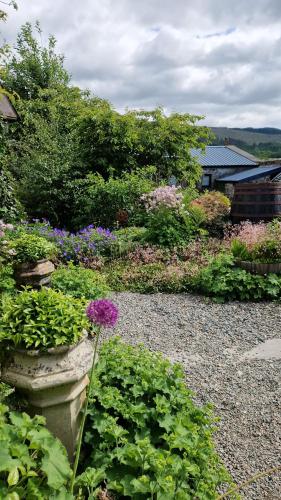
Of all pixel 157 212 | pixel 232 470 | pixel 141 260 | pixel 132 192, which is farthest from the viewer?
pixel 132 192

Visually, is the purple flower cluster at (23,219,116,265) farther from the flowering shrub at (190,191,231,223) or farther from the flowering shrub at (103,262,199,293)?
the flowering shrub at (190,191,231,223)

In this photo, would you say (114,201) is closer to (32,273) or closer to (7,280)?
(32,273)

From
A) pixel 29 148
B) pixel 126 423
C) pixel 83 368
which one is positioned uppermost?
pixel 29 148

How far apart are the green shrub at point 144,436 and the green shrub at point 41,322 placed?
15.0 inches

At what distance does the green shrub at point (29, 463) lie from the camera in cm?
125

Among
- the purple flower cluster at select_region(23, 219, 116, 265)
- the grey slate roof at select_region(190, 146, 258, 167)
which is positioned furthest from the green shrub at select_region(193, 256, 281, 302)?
the grey slate roof at select_region(190, 146, 258, 167)

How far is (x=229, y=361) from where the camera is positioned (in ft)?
11.2

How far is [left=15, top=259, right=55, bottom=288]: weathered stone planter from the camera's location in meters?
4.19

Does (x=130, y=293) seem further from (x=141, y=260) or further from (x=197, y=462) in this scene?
(x=197, y=462)

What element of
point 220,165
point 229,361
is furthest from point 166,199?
point 220,165

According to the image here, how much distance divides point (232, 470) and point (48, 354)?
1250 mm

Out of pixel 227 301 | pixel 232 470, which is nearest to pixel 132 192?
pixel 227 301

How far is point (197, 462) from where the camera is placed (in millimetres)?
1903

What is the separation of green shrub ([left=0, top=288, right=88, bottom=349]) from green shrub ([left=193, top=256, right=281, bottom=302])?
3313 millimetres
